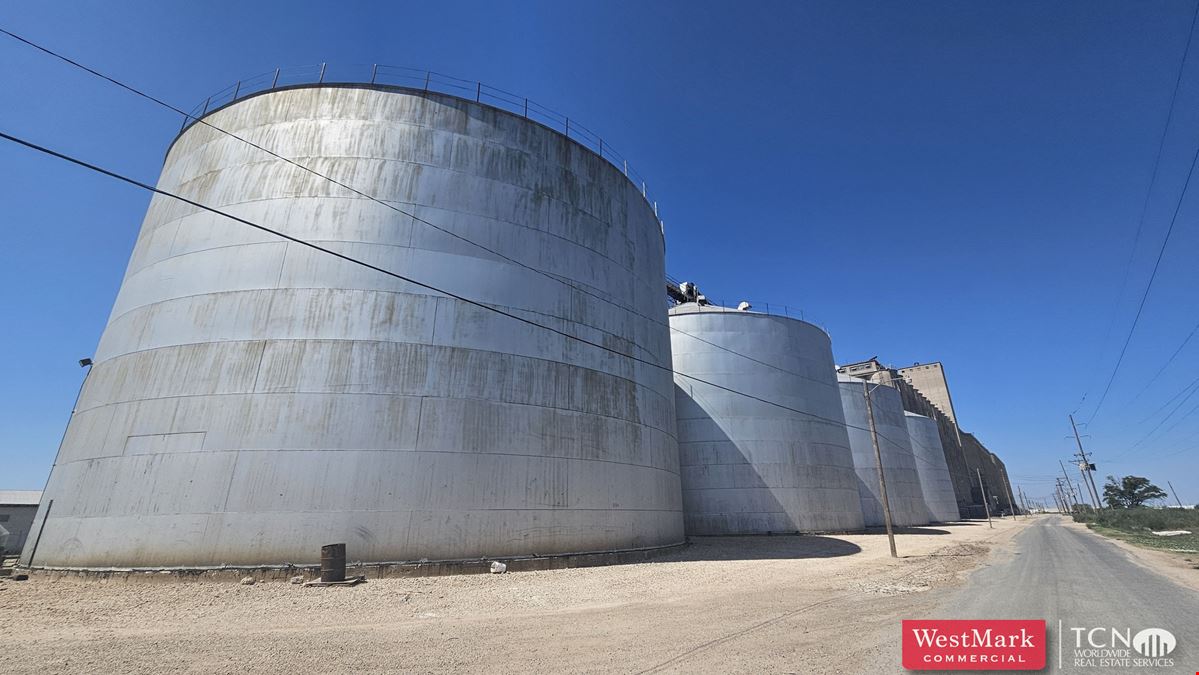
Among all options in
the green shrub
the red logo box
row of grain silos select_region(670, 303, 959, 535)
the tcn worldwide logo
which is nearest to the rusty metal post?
the red logo box

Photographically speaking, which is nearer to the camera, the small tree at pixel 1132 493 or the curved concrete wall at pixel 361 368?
the curved concrete wall at pixel 361 368

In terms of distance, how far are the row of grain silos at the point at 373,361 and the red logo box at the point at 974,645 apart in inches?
389

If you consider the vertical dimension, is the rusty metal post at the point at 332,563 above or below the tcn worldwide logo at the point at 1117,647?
above

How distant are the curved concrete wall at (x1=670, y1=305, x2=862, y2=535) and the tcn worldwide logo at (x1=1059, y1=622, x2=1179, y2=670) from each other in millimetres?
22295

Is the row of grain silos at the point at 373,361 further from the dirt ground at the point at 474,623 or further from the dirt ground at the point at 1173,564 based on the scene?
the dirt ground at the point at 1173,564

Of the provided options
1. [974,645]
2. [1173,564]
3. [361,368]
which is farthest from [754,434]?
[974,645]

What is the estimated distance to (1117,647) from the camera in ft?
21.1

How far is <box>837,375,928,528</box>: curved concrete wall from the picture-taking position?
1638 inches

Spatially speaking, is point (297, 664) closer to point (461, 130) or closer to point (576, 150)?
point (461, 130)

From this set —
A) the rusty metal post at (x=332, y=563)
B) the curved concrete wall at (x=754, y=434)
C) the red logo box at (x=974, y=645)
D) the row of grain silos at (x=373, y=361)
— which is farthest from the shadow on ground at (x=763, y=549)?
the red logo box at (x=974, y=645)

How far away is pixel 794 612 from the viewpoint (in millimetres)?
9008

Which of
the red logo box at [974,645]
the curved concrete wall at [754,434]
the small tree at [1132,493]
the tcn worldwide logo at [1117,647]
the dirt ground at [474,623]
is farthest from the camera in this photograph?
the small tree at [1132,493]

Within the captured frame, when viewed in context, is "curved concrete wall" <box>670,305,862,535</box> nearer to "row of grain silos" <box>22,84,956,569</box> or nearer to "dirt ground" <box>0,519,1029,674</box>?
"row of grain silos" <box>22,84,956,569</box>

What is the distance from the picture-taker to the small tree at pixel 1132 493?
276 ft
